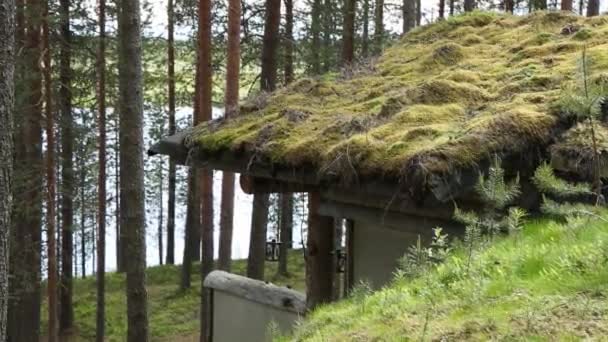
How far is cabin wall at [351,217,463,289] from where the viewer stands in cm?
572

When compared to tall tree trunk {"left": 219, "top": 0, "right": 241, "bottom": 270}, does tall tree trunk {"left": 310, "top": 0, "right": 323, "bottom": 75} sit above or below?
above

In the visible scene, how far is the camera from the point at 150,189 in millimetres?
29281

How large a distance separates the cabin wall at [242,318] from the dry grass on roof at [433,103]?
175 centimetres

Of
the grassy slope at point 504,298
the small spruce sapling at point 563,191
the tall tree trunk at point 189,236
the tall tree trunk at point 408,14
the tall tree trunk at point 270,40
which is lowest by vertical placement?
the tall tree trunk at point 189,236

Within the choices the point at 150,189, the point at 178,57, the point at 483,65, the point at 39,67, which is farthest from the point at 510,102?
the point at 150,189

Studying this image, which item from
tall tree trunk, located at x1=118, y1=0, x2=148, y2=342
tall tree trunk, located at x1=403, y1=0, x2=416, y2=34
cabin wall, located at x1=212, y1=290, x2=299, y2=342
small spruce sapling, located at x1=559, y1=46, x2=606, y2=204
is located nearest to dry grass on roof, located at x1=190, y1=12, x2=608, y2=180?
small spruce sapling, located at x1=559, y1=46, x2=606, y2=204

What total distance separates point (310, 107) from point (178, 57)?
13.5 meters

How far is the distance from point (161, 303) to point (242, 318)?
11575 mm

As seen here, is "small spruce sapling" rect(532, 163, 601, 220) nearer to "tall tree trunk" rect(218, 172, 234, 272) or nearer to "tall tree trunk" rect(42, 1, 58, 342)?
"tall tree trunk" rect(218, 172, 234, 272)

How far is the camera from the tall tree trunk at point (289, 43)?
51.6ft

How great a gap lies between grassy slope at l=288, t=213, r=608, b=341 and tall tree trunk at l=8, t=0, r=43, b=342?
968 cm

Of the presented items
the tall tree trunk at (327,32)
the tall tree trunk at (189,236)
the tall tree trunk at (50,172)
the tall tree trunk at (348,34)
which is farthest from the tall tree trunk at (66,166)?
the tall tree trunk at (327,32)

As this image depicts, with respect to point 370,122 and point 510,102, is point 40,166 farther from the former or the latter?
point 510,102

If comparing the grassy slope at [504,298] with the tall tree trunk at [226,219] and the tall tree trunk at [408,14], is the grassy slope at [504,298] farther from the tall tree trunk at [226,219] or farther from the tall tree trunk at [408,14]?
the tall tree trunk at [408,14]
